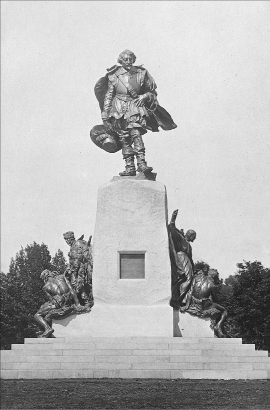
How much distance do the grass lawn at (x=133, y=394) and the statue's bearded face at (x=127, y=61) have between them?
28.0 feet

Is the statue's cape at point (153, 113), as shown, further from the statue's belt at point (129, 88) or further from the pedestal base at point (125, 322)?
the pedestal base at point (125, 322)

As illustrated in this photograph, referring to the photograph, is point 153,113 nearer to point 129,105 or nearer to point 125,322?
point 129,105

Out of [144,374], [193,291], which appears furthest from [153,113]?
[144,374]

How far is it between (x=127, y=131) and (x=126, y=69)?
1.55 m

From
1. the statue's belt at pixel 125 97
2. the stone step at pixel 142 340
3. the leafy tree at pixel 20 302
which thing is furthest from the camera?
the leafy tree at pixel 20 302

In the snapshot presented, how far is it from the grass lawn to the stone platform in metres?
0.83

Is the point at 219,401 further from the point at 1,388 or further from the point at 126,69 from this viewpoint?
the point at 126,69

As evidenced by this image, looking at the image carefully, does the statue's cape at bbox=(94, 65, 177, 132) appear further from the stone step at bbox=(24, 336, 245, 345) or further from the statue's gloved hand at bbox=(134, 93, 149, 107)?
the stone step at bbox=(24, 336, 245, 345)

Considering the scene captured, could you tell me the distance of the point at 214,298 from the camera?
68.9ft

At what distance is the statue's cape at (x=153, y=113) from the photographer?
21.8 m

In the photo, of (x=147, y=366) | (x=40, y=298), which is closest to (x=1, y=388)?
(x=147, y=366)

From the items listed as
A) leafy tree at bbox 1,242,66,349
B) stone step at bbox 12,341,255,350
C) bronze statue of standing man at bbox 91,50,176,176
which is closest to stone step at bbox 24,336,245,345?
stone step at bbox 12,341,255,350

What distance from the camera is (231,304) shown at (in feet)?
130

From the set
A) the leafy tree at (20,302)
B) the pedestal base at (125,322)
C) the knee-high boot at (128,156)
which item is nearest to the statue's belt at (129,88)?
the knee-high boot at (128,156)
